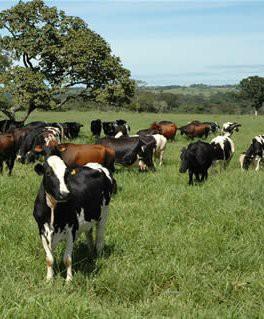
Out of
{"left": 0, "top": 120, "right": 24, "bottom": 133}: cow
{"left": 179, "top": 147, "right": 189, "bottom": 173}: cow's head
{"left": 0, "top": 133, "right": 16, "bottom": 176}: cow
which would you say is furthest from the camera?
{"left": 0, "top": 120, "right": 24, "bottom": 133}: cow

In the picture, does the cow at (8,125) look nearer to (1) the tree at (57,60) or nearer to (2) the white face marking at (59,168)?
(1) the tree at (57,60)

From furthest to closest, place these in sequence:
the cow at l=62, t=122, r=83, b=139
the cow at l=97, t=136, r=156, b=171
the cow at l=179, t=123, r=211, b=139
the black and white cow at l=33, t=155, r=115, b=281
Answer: the cow at l=179, t=123, r=211, b=139 < the cow at l=62, t=122, r=83, b=139 < the cow at l=97, t=136, r=156, b=171 < the black and white cow at l=33, t=155, r=115, b=281

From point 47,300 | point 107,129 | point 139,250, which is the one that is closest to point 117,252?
point 139,250

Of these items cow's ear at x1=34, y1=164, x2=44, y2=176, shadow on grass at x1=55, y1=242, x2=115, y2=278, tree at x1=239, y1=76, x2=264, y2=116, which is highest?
tree at x1=239, y1=76, x2=264, y2=116

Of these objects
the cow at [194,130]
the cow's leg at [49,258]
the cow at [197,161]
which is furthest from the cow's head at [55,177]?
the cow at [194,130]

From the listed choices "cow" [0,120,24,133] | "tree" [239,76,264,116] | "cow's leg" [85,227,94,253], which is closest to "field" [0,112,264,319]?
"cow's leg" [85,227,94,253]

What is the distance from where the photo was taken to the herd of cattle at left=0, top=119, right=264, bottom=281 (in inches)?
253

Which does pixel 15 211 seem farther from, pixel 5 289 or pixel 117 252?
pixel 5 289

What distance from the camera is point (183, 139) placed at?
29484 millimetres

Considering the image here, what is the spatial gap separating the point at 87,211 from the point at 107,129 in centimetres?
2140

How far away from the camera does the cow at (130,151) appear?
1477 centimetres

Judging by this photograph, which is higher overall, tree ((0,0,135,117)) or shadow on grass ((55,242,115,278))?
tree ((0,0,135,117))

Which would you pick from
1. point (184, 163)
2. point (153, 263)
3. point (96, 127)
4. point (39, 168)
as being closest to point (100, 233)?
point (153, 263)

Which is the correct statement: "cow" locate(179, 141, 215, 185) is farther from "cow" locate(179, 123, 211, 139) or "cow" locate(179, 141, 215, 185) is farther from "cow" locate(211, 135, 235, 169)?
"cow" locate(179, 123, 211, 139)
